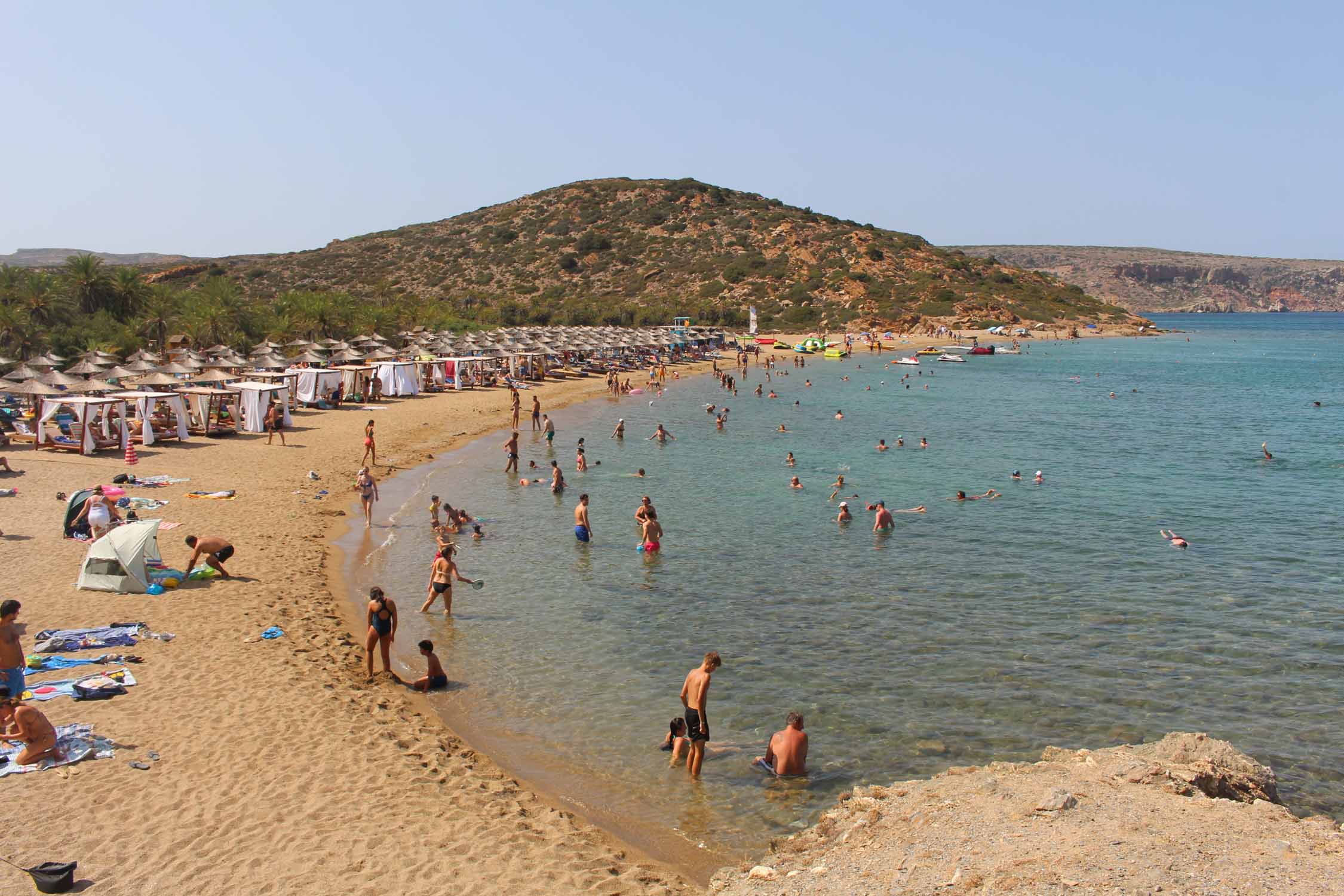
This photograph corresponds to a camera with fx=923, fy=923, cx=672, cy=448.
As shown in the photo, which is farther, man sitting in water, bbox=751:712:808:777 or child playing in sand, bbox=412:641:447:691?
child playing in sand, bbox=412:641:447:691

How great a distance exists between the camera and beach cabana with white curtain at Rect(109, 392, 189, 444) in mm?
25125

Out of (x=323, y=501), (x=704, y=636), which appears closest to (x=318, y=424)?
(x=323, y=501)

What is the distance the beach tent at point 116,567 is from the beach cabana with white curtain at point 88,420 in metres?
12.3

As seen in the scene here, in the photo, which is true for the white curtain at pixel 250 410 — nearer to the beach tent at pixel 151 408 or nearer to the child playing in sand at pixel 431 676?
the beach tent at pixel 151 408

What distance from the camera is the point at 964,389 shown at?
54.5 meters

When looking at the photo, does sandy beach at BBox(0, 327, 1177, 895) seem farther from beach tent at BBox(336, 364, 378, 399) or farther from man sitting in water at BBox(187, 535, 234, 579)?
beach tent at BBox(336, 364, 378, 399)

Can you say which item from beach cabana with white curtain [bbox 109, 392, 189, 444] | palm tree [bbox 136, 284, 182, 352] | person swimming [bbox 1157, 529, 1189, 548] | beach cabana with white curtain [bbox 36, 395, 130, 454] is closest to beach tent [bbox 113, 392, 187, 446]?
beach cabana with white curtain [bbox 109, 392, 189, 444]

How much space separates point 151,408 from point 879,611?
21470 millimetres

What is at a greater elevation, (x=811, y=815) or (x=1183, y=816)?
(x=1183, y=816)

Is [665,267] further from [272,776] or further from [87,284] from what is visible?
[272,776]

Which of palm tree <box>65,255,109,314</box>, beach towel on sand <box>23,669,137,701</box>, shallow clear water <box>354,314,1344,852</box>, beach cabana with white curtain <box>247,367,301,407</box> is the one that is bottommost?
shallow clear water <box>354,314,1344,852</box>

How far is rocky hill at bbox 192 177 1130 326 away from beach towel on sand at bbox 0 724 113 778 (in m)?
73.7

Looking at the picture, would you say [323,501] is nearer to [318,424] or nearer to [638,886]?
[318,424]

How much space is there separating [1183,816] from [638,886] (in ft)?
14.1
